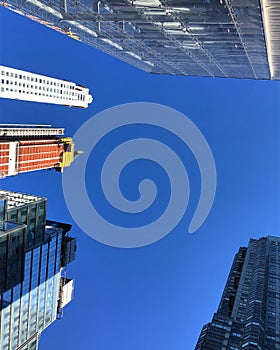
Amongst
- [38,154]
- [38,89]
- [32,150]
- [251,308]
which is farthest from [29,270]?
[38,89]

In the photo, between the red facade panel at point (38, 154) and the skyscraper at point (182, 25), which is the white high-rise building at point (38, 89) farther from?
the skyscraper at point (182, 25)

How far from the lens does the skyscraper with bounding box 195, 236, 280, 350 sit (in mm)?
69062

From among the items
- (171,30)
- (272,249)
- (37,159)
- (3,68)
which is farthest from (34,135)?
(171,30)

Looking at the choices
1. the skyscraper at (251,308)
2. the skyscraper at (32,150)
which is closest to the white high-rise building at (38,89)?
the skyscraper at (32,150)

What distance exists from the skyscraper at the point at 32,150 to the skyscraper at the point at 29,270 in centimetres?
3265

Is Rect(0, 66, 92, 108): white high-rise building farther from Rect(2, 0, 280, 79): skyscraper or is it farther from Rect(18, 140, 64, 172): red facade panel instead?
Rect(2, 0, 280, 79): skyscraper

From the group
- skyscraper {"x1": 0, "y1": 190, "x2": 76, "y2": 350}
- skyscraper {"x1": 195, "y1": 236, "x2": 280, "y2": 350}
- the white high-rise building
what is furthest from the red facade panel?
skyscraper {"x1": 195, "y1": 236, "x2": 280, "y2": 350}

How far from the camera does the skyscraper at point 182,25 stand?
24.5m

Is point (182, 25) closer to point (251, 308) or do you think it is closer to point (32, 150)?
point (251, 308)

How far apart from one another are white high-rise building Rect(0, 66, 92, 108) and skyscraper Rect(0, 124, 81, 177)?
11461 millimetres

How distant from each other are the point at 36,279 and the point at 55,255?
25.6 feet

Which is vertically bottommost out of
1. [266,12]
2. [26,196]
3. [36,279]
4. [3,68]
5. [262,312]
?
[262,312]

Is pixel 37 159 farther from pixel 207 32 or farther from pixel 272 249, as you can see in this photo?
pixel 207 32

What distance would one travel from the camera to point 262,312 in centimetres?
7962
